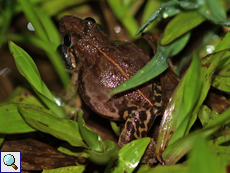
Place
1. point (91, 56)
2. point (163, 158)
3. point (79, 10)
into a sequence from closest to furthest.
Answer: point (163, 158)
point (91, 56)
point (79, 10)

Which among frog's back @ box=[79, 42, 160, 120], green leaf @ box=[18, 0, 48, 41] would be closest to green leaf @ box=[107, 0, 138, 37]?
→ frog's back @ box=[79, 42, 160, 120]

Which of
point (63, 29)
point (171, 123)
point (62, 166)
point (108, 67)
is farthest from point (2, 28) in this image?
point (171, 123)

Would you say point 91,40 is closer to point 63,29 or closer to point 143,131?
point 63,29

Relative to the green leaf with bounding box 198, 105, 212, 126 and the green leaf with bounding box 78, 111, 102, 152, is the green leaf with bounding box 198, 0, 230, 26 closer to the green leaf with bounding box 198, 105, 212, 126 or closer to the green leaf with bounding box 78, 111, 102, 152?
the green leaf with bounding box 198, 105, 212, 126

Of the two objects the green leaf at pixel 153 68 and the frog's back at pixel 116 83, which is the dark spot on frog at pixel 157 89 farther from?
the green leaf at pixel 153 68

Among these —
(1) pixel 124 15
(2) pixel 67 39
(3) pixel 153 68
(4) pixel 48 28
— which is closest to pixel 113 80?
(3) pixel 153 68

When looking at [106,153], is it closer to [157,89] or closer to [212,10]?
[157,89]
